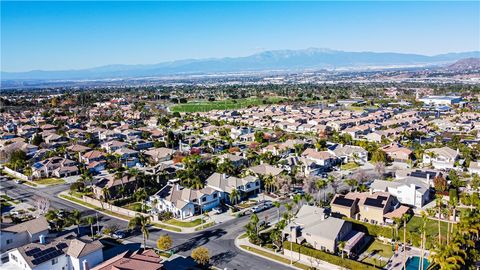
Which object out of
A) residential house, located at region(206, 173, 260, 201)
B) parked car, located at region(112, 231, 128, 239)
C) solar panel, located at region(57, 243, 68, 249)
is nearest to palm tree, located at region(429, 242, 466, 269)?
residential house, located at region(206, 173, 260, 201)

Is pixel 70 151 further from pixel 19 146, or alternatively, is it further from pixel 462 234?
pixel 462 234

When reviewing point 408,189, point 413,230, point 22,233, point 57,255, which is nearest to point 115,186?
point 22,233

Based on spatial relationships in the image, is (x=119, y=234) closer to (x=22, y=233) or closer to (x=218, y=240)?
(x=22, y=233)

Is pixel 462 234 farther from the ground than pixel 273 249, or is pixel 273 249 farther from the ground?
pixel 462 234

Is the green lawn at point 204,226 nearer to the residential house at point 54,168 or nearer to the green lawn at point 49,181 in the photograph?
the green lawn at point 49,181

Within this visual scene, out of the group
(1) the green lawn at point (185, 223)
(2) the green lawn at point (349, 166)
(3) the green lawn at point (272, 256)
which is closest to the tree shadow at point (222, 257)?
(3) the green lawn at point (272, 256)

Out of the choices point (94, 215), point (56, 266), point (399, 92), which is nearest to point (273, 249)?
point (56, 266)
